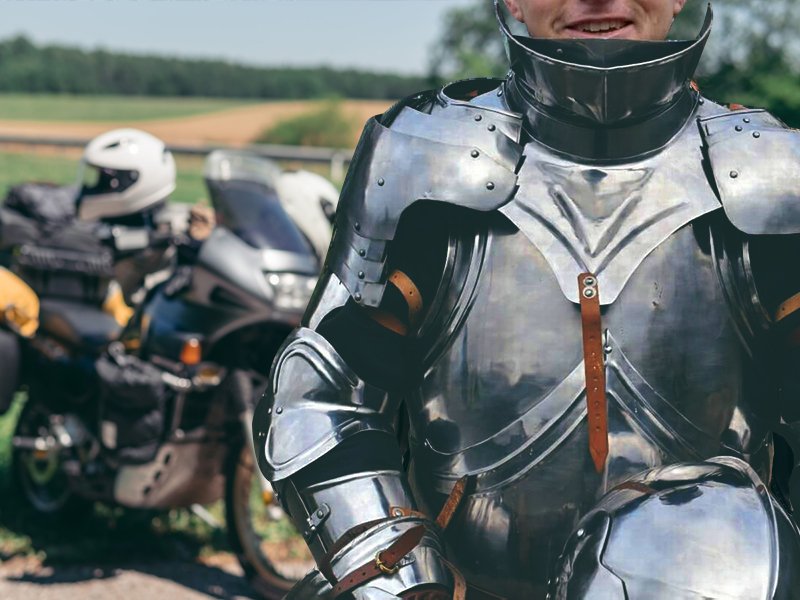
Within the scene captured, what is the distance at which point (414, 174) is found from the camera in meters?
2.28

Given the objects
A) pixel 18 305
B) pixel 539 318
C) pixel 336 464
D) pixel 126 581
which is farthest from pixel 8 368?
pixel 539 318

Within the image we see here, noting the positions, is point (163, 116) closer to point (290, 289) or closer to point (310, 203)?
point (310, 203)

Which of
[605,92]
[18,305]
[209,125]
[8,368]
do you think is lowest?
[209,125]

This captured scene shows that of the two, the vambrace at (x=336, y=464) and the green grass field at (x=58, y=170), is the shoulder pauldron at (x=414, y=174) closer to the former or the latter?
the vambrace at (x=336, y=464)

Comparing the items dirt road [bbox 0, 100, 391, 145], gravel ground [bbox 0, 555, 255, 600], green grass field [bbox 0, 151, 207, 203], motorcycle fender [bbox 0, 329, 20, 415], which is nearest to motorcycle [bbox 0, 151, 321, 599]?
gravel ground [bbox 0, 555, 255, 600]

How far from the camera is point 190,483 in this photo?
579 cm

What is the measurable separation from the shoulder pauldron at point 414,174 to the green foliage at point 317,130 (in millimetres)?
36580

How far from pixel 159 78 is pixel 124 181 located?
43.9m

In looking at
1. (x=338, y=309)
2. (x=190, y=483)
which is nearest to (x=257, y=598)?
(x=190, y=483)

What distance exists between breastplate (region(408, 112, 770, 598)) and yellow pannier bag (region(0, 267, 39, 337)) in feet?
14.8

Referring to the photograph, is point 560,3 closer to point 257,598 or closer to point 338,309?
point 338,309

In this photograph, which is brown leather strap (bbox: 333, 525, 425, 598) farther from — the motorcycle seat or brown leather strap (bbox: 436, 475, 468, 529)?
the motorcycle seat

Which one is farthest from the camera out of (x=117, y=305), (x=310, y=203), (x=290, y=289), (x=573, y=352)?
(x=117, y=305)

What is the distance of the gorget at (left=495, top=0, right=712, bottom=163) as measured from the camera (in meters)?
2.25
